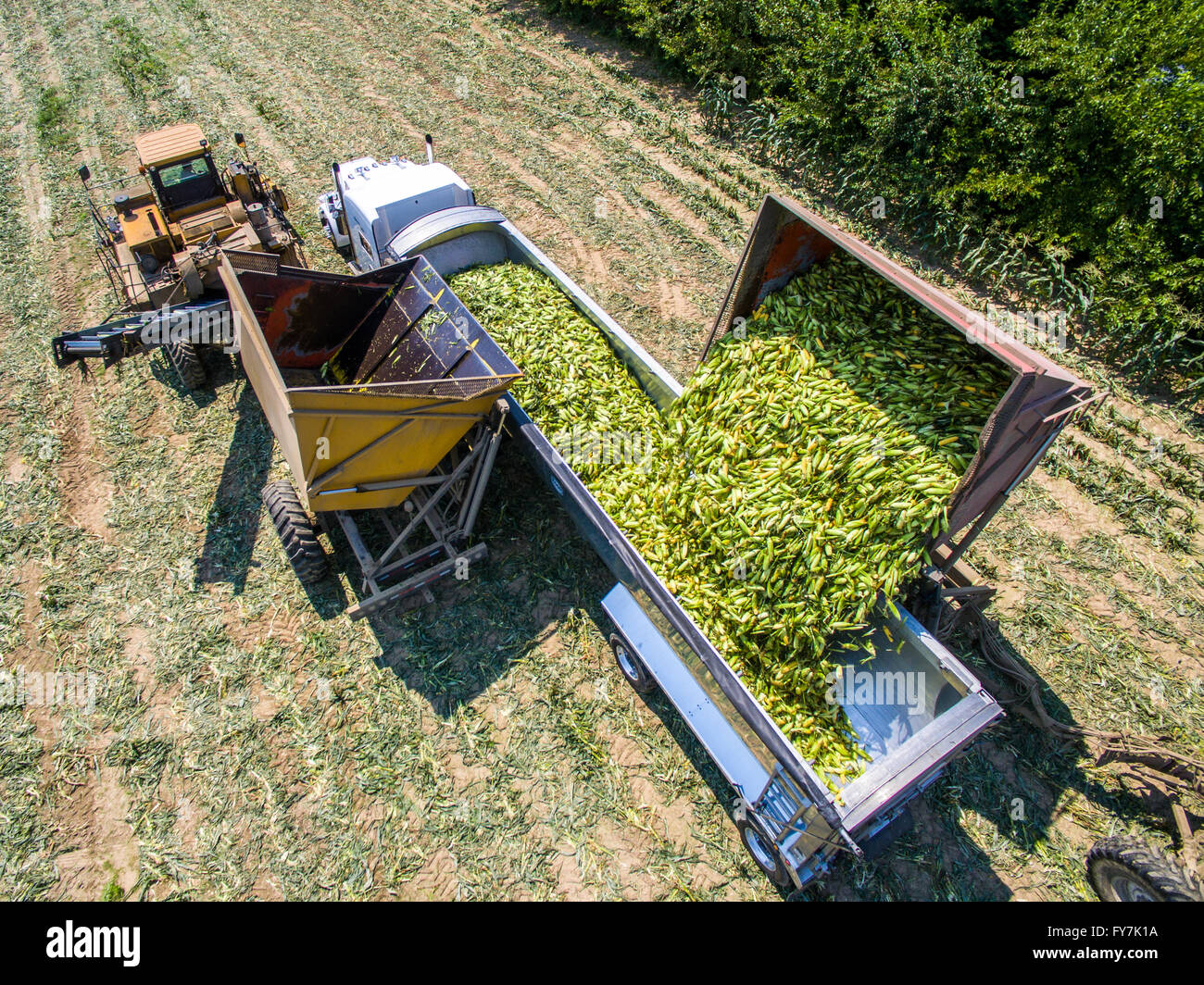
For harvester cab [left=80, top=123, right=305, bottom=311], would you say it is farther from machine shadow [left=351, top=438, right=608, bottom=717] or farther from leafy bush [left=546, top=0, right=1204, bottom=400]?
leafy bush [left=546, top=0, right=1204, bottom=400]

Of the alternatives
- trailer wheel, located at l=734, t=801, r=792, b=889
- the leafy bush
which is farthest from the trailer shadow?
the leafy bush

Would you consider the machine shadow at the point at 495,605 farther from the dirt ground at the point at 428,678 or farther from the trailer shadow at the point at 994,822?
the trailer shadow at the point at 994,822

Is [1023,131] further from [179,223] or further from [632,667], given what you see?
[179,223]

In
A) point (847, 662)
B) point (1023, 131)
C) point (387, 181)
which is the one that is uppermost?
point (1023, 131)

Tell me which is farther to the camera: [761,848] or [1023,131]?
[1023,131]

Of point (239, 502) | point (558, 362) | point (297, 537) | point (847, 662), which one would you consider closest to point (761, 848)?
point (847, 662)
